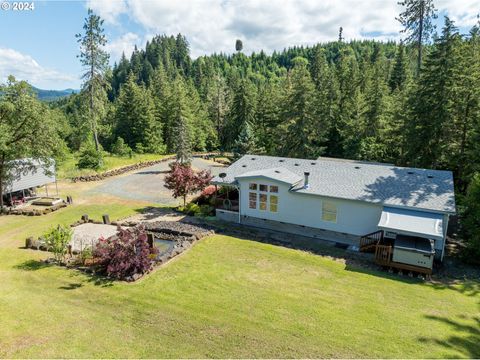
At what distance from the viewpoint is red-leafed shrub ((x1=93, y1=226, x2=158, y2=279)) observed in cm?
1307

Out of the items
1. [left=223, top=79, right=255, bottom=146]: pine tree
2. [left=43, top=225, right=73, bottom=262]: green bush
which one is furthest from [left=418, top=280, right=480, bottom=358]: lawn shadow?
[left=223, top=79, right=255, bottom=146]: pine tree

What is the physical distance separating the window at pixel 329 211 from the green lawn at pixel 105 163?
2805 centimetres

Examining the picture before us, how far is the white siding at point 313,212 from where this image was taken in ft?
55.7

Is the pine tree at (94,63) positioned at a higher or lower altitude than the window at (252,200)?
→ higher

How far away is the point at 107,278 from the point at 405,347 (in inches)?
437

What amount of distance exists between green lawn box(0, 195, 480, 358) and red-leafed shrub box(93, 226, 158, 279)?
2.18 ft

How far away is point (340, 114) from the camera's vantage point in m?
42.9

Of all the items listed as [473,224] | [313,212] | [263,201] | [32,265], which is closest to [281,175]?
[263,201]

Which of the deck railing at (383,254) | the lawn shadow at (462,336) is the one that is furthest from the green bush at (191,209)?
the lawn shadow at (462,336)

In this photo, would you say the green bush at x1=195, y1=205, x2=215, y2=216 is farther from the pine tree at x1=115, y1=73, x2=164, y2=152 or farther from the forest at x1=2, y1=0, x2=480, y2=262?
the pine tree at x1=115, y1=73, x2=164, y2=152

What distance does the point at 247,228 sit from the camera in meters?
20.0

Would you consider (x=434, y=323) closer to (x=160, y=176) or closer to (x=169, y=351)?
(x=169, y=351)

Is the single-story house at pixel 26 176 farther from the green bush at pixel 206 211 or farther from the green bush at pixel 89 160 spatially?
the green bush at pixel 206 211

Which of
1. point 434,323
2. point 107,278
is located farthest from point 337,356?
point 107,278
